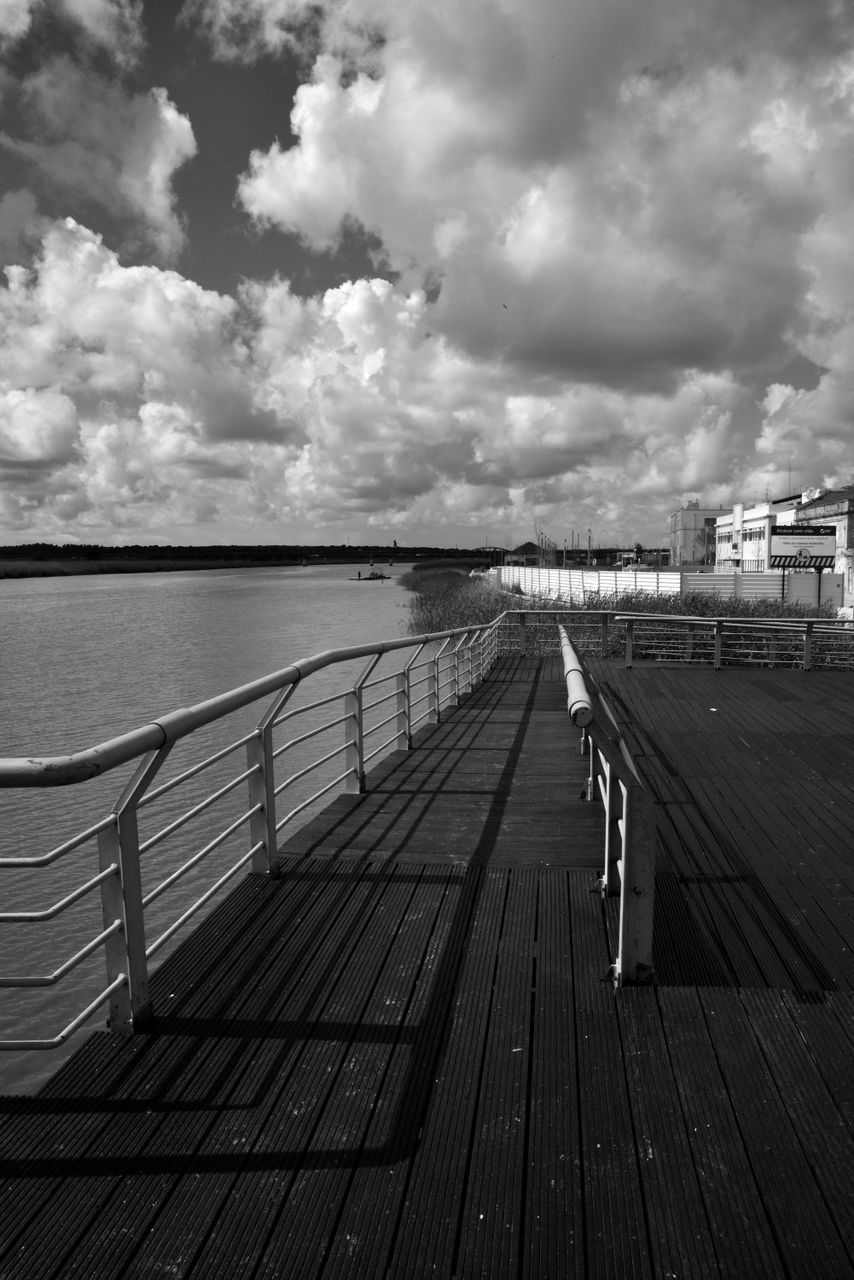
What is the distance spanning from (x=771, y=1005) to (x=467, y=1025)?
112 cm

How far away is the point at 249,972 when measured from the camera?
3152 mm

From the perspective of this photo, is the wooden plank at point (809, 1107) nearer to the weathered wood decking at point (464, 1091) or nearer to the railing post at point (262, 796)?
the weathered wood decking at point (464, 1091)

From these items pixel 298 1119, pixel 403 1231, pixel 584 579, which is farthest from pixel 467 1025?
pixel 584 579

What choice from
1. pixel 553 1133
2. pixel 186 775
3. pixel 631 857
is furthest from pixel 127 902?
pixel 631 857

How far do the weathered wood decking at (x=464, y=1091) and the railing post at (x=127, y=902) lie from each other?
107 mm

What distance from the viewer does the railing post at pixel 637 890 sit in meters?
2.86

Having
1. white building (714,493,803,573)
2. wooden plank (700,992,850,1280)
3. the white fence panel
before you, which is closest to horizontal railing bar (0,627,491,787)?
wooden plank (700,992,850,1280)

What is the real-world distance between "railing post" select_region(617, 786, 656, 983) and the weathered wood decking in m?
0.09

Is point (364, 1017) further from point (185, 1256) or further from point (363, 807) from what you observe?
point (363, 807)

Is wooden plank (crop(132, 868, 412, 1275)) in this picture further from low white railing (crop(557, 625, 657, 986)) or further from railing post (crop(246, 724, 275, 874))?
low white railing (crop(557, 625, 657, 986))

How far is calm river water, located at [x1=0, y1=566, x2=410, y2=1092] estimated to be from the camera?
728 centimetres

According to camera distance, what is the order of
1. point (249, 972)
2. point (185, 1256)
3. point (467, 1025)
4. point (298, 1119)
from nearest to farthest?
point (185, 1256) < point (298, 1119) < point (467, 1025) < point (249, 972)

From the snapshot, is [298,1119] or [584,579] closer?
[298,1119]

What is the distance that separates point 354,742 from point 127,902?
307cm
